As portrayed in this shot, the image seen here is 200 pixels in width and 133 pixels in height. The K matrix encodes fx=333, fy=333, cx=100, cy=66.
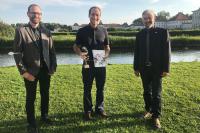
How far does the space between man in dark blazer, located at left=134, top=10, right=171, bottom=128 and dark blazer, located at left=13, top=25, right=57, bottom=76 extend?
1.50 metres

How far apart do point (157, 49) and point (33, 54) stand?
78.2 inches

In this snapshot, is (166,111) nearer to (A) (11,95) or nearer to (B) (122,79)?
(B) (122,79)

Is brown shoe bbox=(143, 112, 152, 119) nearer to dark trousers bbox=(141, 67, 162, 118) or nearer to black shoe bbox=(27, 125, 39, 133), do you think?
dark trousers bbox=(141, 67, 162, 118)

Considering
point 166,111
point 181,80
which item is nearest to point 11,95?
point 166,111

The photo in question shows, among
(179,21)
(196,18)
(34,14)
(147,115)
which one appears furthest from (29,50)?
(179,21)

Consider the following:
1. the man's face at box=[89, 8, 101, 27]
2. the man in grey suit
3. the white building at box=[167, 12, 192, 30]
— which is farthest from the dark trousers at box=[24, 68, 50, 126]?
the white building at box=[167, 12, 192, 30]

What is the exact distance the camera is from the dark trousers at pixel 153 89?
215 inches

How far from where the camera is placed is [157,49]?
544 centimetres

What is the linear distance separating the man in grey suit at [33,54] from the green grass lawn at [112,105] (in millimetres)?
735

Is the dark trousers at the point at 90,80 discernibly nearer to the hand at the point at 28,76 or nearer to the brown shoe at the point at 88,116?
the brown shoe at the point at 88,116

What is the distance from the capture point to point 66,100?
22.6 ft

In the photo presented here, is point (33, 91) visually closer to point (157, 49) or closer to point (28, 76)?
point (28, 76)

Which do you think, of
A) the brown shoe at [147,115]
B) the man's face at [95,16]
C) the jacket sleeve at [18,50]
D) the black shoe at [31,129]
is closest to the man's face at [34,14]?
the jacket sleeve at [18,50]

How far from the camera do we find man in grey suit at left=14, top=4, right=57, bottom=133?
493cm
